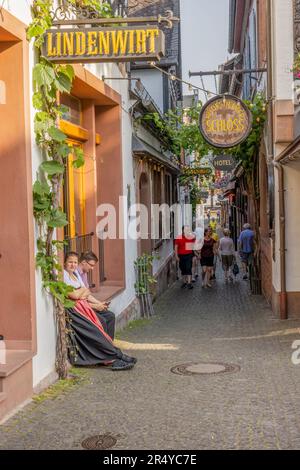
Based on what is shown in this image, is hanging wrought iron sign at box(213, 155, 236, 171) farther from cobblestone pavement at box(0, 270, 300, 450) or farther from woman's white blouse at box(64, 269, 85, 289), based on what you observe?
woman's white blouse at box(64, 269, 85, 289)

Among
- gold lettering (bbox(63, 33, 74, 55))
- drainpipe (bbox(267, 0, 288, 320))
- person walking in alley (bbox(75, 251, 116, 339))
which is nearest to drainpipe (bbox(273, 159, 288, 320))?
drainpipe (bbox(267, 0, 288, 320))

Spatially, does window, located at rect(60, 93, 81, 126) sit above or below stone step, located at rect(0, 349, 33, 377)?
above

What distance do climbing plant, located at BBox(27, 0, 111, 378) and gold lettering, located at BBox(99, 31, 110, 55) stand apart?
559mm

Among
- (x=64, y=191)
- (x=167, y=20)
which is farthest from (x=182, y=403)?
(x=64, y=191)

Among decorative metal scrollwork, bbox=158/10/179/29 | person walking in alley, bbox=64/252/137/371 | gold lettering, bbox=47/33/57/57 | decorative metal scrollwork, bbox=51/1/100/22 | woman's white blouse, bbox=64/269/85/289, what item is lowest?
person walking in alley, bbox=64/252/137/371

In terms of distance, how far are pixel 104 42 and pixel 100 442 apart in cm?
396

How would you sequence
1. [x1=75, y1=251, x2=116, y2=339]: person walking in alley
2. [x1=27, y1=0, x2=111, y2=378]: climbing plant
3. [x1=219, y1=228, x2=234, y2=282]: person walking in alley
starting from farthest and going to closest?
[x1=219, y1=228, x2=234, y2=282]: person walking in alley
[x1=75, y1=251, x2=116, y2=339]: person walking in alley
[x1=27, y1=0, x2=111, y2=378]: climbing plant

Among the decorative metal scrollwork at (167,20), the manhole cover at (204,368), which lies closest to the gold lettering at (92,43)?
the decorative metal scrollwork at (167,20)

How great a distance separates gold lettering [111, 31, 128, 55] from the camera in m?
6.76

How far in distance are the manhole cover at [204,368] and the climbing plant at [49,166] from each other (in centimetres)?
141

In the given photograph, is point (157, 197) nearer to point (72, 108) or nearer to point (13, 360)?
point (72, 108)

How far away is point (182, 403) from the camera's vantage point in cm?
631

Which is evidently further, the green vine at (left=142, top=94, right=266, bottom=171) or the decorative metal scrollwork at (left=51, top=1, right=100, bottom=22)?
the green vine at (left=142, top=94, right=266, bottom=171)

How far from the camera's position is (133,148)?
40.5 feet
